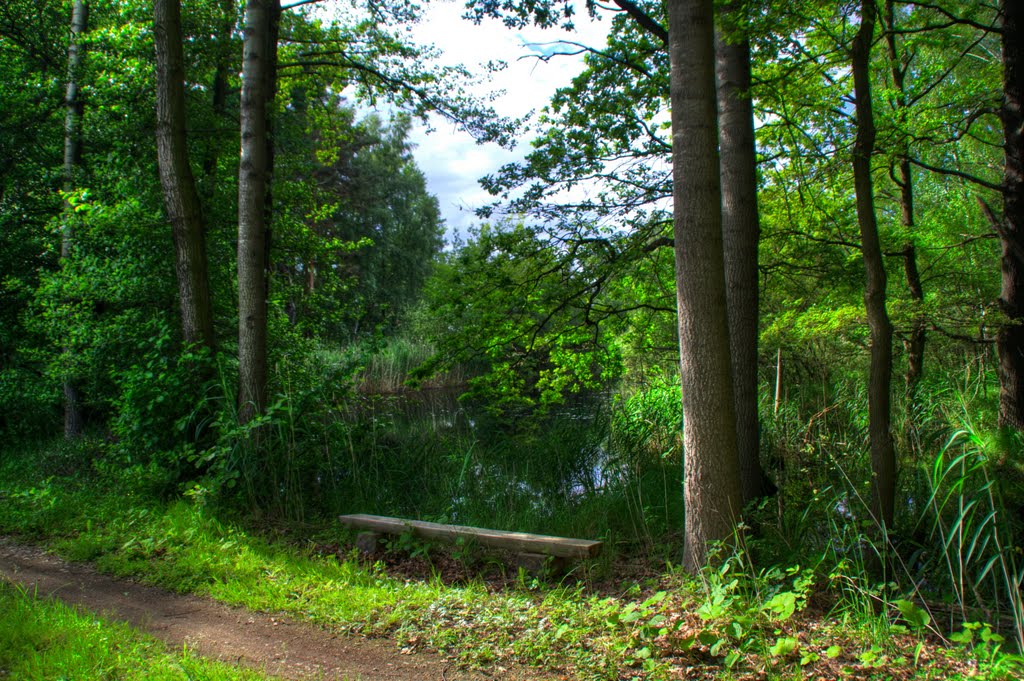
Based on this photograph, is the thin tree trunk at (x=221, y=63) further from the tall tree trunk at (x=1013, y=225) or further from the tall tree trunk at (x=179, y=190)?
the tall tree trunk at (x=1013, y=225)

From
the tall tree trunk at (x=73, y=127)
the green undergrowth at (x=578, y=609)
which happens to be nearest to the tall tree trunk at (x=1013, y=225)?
the green undergrowth at (x=578, y=609)

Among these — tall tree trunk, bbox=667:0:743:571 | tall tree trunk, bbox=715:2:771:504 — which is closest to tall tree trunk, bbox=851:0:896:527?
tall tree trunk, bbox=667:0:743:571

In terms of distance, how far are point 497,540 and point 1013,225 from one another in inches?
265

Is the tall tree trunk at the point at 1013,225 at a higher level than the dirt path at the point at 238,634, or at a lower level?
higher

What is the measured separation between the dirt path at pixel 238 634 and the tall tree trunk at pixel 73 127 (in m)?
6.73

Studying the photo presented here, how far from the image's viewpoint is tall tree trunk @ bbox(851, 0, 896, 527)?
448cm

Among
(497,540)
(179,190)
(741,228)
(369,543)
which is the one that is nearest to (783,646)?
(497,540)

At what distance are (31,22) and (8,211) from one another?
10.5 feet

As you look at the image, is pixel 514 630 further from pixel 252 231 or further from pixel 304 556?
pixel 252 231

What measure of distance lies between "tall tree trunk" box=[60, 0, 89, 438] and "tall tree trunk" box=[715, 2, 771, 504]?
32.1 feet

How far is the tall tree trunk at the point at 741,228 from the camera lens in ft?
19.9

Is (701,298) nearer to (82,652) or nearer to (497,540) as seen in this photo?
(497,540)

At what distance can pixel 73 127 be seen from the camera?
11.0 meters

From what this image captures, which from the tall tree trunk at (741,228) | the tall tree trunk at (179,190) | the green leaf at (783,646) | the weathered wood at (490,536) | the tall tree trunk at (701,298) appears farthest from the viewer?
the tall tree trunk at (179,190)
